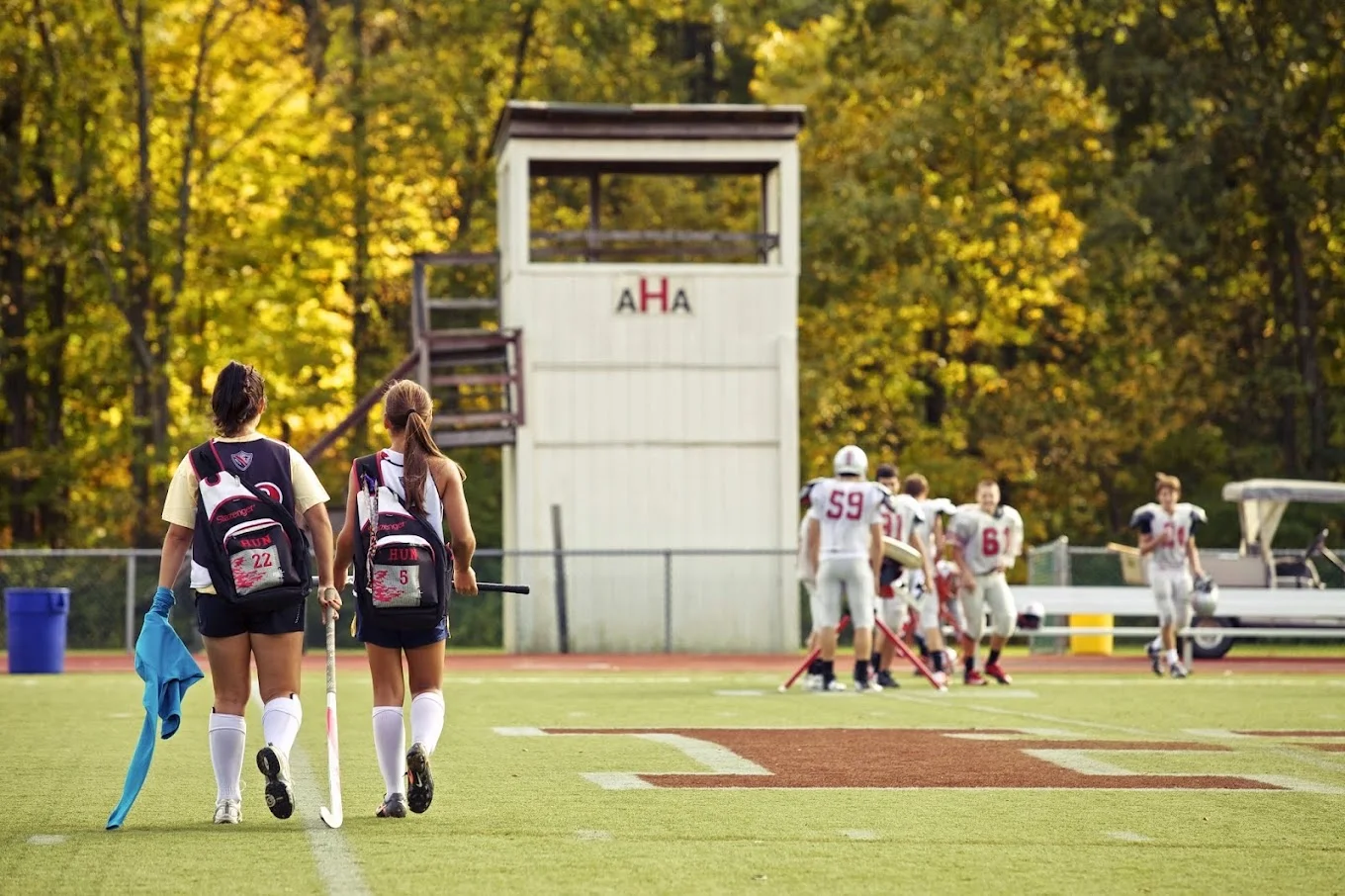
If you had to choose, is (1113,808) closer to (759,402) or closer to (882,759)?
(882,759)

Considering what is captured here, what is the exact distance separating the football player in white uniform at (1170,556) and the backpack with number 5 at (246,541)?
1552 centimetres

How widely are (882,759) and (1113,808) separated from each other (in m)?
2.79

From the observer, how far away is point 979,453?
46188mm

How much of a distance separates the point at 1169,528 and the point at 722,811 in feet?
48.0

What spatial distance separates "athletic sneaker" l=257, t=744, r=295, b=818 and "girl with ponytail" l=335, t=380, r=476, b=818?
495 mm

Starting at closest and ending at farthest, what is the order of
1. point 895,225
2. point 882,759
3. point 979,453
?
point 882,759, point 895,225, point 979,453

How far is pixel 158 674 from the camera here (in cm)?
987

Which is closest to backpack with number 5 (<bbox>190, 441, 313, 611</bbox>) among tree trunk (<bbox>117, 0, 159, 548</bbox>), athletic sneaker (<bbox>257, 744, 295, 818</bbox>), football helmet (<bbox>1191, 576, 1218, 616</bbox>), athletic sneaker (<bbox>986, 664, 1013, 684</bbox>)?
athletic sneaker (<bbox>257, 744, 295, 818</bbox>)

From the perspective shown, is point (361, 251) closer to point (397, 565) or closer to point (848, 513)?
point (848, 513)

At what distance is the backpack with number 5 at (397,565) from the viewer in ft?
32.6

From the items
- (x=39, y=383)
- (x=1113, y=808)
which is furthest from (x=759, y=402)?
(x=1113, y=808)

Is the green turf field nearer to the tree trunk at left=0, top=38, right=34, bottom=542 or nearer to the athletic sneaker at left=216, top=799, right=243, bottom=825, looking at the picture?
the athletic sneaker at left=216, top=799, right=243, bottom=825

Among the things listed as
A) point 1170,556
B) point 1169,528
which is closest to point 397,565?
point 1169,528

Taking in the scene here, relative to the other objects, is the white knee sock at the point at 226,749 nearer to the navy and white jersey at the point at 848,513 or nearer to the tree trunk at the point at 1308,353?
the navy and white jersey at the point at 848,513
